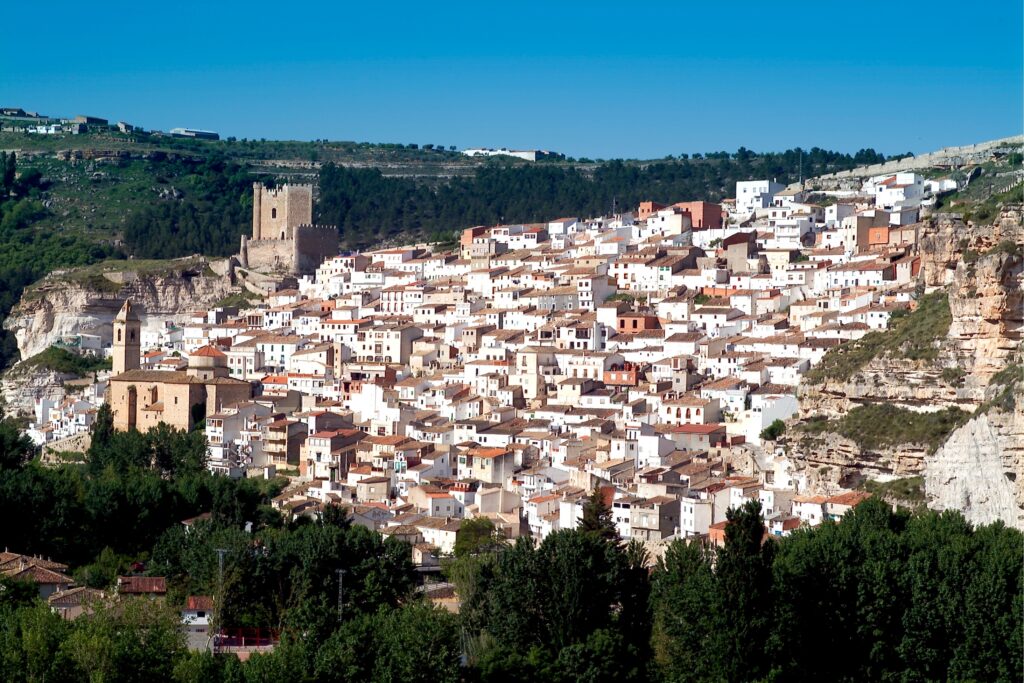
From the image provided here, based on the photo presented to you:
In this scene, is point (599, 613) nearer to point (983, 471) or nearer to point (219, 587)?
point (219, 587)

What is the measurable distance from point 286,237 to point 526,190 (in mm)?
17870

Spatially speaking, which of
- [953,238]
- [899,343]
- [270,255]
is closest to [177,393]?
[270,255]

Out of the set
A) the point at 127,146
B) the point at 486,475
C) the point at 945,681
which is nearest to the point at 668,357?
the point at 486,475

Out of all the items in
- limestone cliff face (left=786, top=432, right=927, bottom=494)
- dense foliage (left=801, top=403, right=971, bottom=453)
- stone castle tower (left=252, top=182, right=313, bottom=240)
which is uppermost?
stone castle tower (left=252, top=182, right=313, bottom=240)

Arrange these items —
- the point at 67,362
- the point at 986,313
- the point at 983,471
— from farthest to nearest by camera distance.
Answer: the point at 67,362
the point at 986,313
the point at 983,471

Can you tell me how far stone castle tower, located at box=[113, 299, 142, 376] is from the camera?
53375mm

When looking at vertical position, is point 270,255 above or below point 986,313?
above

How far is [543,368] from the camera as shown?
44.8 meters

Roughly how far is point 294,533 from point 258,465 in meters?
11.4

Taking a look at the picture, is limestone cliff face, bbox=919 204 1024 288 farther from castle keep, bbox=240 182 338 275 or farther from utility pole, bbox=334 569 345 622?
castle keep, bbox=240 182 338 275

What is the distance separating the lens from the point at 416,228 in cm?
7681

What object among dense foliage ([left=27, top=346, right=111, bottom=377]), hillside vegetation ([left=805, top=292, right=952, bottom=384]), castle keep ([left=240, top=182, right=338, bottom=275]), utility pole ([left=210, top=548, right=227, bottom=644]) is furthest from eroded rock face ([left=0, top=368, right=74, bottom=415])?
utility pole ([left=210, top=548, right=227, bottom=644])

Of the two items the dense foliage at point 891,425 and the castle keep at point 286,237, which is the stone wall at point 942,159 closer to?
the castle keep at point 286,237

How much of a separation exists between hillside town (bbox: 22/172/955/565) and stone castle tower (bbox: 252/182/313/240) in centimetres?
510
